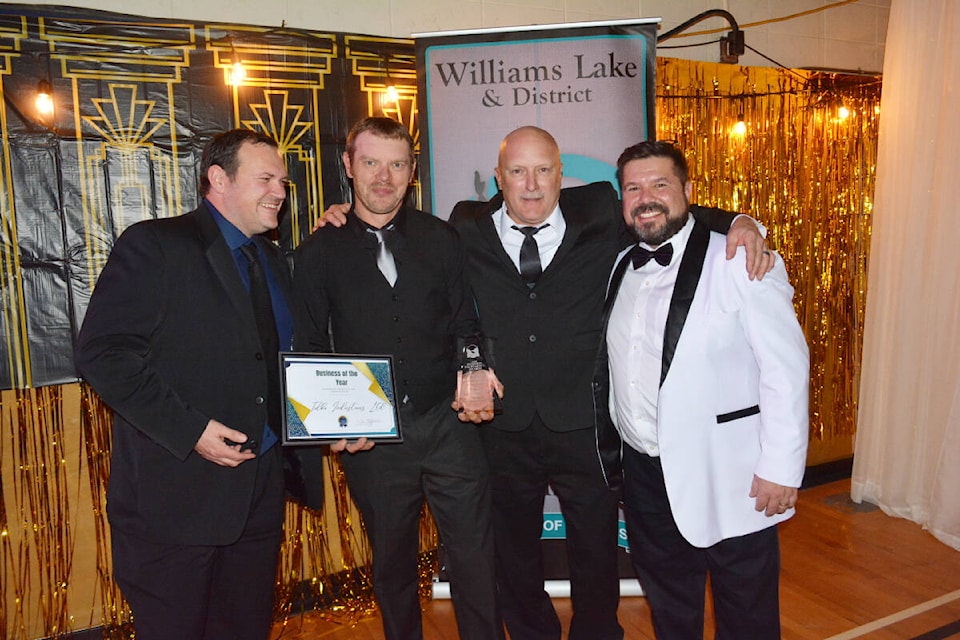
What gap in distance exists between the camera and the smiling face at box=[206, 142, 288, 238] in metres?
2.14

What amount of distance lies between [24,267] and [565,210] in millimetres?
2237

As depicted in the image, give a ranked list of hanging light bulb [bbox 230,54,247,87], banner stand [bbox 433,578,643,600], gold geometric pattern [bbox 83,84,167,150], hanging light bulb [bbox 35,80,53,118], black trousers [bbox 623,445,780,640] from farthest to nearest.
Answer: banner stand [bbox 433,578,643,600] < hanging light bulb [bbox 230,54,247,87] < gold geometric pattern [bbox 83,84,167,150] < hanging light bulb [bbox 35,80,53,118] < black trousers [bbox 623,445,780,640]

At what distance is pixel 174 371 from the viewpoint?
79.7 inches

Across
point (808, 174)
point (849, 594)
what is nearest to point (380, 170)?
point (849, 594)

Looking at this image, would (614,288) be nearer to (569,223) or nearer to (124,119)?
(569,223)

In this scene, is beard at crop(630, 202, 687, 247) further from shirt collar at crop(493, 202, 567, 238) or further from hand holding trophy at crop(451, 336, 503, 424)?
hand holding trophy at crop(451, 336, 503, 424)

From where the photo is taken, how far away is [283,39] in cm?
330

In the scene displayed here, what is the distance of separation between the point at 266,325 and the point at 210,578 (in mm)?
760

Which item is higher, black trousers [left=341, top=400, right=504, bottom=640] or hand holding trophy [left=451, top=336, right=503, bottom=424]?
hand holding trophy [left=451, top=336, right=503, bottom=424]

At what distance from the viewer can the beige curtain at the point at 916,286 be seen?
12.8 ft

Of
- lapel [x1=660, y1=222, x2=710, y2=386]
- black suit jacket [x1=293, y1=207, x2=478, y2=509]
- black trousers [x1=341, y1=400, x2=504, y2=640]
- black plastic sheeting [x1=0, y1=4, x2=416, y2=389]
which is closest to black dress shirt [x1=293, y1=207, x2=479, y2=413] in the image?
black suit jacket [x1=293, y1=207, x2=478, y2=509]

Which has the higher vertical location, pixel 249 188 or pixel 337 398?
pixel 249 188

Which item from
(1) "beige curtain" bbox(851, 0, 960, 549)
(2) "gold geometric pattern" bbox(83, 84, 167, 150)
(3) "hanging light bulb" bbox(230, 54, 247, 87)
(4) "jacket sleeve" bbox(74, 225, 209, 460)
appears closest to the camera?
(4) "jacket sleeve" bbox(74, 225, 209, 460)

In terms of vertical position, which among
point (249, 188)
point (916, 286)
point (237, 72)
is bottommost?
point (916, 286)
